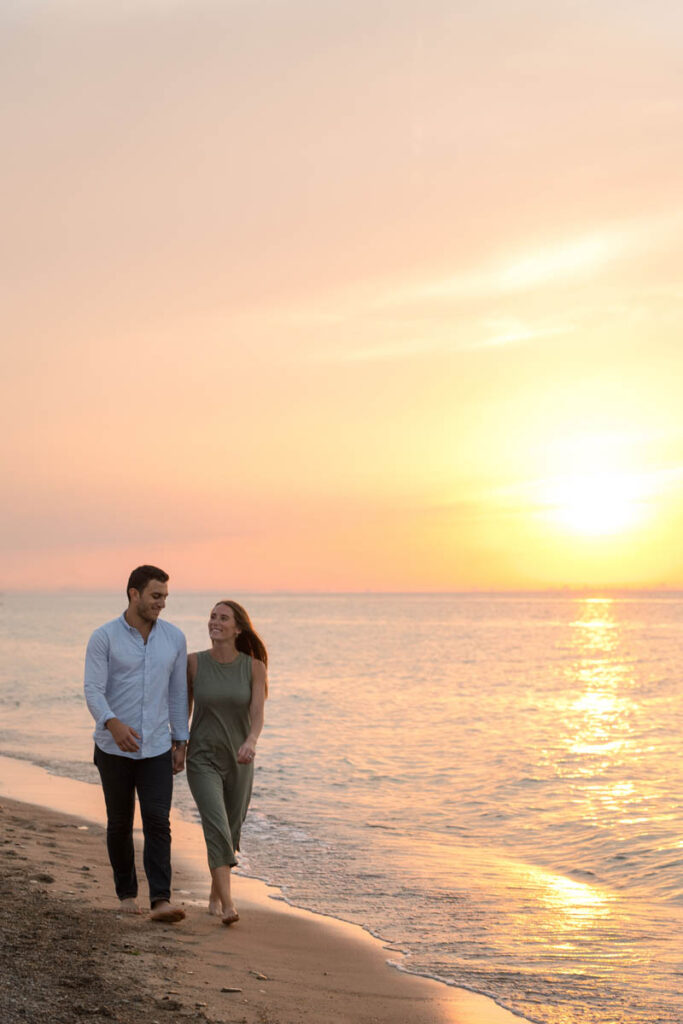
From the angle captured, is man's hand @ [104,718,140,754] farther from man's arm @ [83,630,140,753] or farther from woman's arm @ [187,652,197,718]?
woman's arm @ [187,652,197,718]

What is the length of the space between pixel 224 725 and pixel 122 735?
717mm

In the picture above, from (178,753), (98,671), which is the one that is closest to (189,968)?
(178,753)

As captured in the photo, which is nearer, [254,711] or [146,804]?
[146,804]

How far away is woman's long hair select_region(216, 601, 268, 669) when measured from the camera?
257 inches

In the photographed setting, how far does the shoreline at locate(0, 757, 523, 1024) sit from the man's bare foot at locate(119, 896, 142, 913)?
54 millimetres

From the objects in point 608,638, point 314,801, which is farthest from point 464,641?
point 314,801

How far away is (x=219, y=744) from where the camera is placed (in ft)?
21.2

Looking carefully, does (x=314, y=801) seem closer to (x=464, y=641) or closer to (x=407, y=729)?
(x=407, y=729)

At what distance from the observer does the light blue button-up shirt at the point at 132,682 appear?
612 centimetres

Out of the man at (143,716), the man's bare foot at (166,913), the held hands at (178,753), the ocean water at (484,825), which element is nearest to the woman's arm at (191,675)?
the man at (143,716)

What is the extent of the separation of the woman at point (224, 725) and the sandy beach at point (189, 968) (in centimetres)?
65

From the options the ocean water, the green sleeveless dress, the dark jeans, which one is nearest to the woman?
the green sleeveless dress

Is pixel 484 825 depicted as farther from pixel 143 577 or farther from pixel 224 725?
pixel 143 577

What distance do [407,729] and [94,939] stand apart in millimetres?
16262
